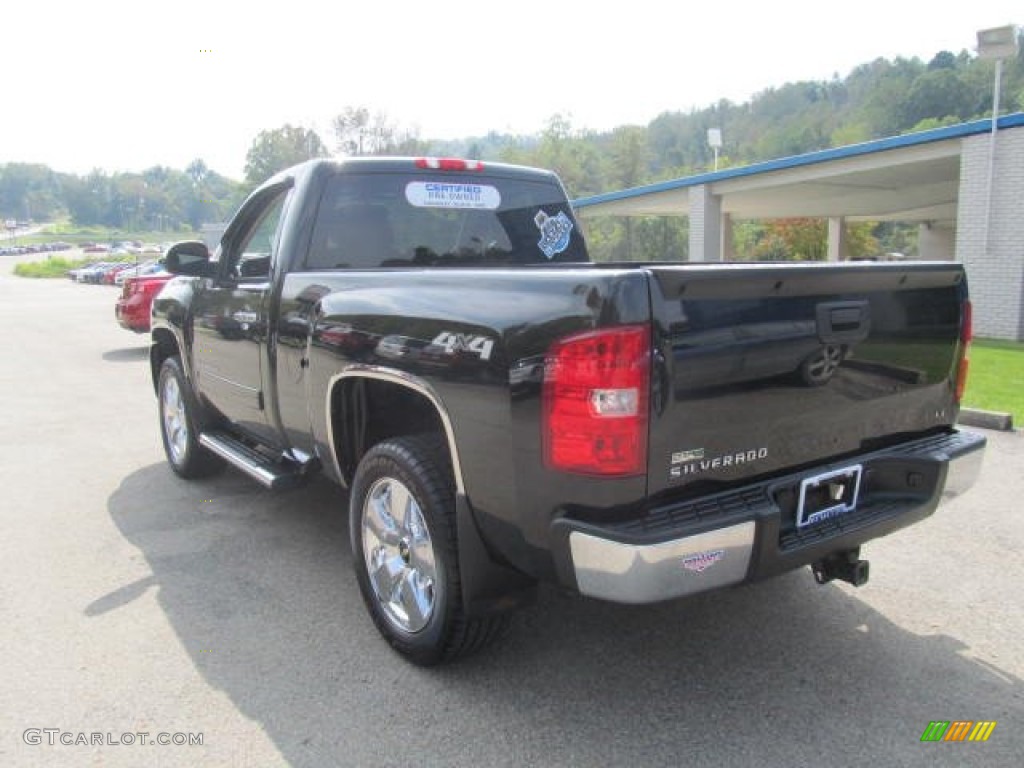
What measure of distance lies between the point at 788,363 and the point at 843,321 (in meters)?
0.31

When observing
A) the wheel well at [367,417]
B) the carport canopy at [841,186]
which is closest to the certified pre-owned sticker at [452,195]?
the wheel well at [367,417]

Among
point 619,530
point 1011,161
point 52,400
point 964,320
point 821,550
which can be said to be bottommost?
point 52,400

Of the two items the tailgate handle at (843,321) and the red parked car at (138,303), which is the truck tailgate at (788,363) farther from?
the red parked car at (138,303)

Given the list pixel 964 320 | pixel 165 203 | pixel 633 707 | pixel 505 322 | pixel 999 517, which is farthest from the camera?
pixel 165 203

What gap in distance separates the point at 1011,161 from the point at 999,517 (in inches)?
392

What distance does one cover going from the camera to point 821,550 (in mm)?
2621

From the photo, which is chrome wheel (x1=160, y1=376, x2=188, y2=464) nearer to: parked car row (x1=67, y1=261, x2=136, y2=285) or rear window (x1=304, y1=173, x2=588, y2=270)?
rear window (x1=304, y1=173, x2=588, y2=270)

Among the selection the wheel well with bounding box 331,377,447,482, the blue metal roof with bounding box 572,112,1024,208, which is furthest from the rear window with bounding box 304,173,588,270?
the blue metal roof with bounding box 572,112,1024,208

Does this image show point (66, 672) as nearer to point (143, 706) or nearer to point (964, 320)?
point (143, 706)

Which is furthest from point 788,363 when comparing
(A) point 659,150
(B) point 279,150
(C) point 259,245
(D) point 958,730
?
(A) point 659,150

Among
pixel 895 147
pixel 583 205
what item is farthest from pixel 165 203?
pixel 895 147

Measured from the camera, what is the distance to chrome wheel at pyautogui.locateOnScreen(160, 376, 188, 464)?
552cm

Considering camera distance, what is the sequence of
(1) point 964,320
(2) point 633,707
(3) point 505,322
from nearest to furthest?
(3) point 505,322 < (2) point 633,707 < (1) point 964,320

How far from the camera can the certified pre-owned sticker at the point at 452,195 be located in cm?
420
